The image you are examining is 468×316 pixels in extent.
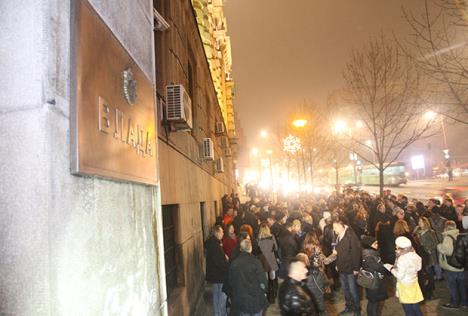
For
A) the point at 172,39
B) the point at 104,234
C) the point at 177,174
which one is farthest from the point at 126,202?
the point at 172,39

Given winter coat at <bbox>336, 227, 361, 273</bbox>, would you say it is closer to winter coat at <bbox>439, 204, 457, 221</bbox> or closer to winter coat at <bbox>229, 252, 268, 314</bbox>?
winter coat at <bbox>229, 252, 268, 314</bbox>

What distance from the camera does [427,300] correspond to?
324 inches

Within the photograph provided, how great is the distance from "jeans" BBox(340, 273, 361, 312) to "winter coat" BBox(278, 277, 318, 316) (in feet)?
11.9

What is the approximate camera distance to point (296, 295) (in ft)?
13.6

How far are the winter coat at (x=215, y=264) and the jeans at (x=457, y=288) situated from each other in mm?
4846

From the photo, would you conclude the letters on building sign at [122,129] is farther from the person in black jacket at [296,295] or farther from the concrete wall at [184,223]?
the concrete wall at [184,223]

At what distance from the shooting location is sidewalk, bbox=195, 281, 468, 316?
7449mm

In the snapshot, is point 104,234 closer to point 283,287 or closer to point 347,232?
point 283,287

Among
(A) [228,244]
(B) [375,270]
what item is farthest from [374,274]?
(A) [228,244]

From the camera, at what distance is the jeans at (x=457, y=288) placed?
24.4ft

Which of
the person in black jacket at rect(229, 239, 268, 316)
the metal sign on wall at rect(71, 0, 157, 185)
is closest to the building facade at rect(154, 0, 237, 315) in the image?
the person in black jacket at rect(229, 239, 268, 316)

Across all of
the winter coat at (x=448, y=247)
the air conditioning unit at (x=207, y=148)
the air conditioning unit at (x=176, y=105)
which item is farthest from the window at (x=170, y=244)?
the winter coat at (x=448, y=247)

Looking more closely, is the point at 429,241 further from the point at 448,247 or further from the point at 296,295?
the point at 296,295

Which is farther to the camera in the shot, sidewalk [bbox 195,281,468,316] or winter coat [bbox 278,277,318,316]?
sidewalk [bbox 195,281,468,316]
